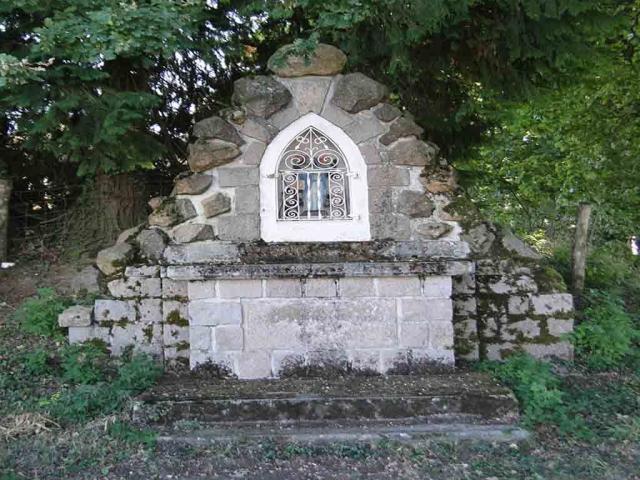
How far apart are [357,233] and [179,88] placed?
3484 millimetres

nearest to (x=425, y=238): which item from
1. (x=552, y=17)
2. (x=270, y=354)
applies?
(x=270, y=354)

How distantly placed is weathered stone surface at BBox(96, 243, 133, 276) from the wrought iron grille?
1406 mm

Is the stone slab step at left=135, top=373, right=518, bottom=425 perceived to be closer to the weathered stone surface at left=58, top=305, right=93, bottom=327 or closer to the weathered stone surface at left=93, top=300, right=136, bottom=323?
the weathered stone surface at left=93, top=300, right=136, bottom=323

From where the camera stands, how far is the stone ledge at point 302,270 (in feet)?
13.9

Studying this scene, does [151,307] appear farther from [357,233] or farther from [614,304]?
[614,304]

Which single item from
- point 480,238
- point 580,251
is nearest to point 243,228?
point 480,238

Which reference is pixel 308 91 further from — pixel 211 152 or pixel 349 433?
pixel 349 433

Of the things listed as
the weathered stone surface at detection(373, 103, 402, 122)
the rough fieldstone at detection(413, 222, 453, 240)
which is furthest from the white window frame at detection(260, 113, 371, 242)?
the rough fieldstone at detection(413, 222, 453, 240)

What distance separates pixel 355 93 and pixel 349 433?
263 cm

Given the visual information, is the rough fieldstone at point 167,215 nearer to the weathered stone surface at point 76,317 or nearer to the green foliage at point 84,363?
the weathered stone surface at point 76,317

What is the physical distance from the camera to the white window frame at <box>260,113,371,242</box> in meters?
4.53

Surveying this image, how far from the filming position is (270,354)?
4.36 metres

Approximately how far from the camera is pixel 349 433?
3.73 metres

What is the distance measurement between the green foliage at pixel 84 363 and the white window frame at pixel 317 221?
1.76 m
